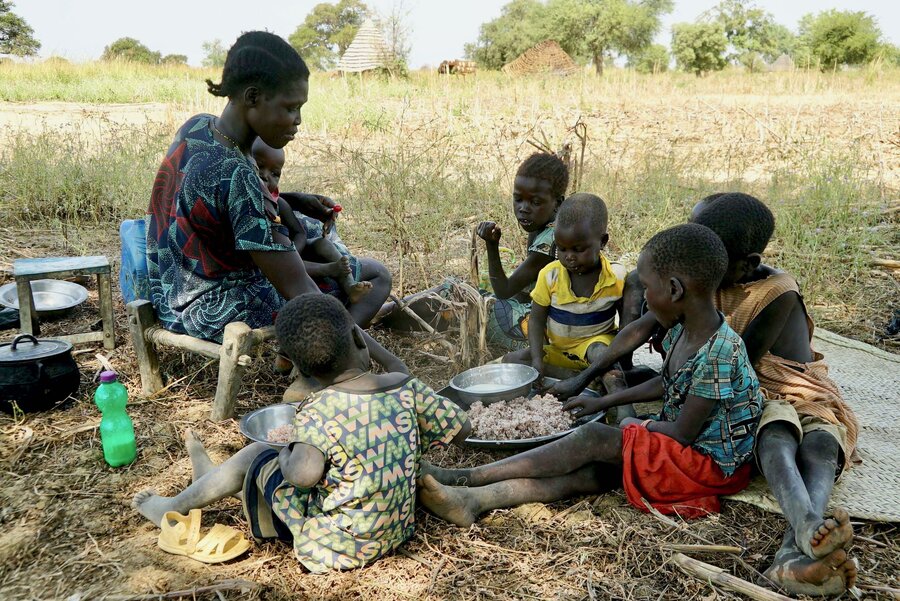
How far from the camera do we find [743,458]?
2381mm

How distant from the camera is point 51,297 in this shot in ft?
14.6

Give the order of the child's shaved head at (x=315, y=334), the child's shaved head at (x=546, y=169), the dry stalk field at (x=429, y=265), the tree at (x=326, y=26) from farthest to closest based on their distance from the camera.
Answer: the tree at (x=326, y=26)
the child's shaved head at (x=546, y=169)
the dry stalk field at (x=429, y=265)
the child's shaved head at (x=315, y=334)

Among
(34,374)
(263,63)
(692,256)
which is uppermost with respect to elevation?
(263,63)

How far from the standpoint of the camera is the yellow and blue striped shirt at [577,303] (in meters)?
3.26

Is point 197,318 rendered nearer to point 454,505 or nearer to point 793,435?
point 454,505

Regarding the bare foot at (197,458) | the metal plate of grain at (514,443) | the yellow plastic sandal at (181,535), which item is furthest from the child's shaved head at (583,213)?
the yellow plastic sandal at (181,535)

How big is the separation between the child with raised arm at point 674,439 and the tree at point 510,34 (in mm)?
37708

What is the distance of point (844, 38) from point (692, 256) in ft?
119

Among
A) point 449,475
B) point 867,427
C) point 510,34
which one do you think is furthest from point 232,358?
point 510,34

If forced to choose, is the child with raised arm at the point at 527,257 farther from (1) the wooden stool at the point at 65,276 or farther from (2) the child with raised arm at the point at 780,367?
(1) the wooden stool at the point at 65,276

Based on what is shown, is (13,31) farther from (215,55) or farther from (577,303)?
(577,303)

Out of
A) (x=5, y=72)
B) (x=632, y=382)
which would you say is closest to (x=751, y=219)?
(x=632, y=382)

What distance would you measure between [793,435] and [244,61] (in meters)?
2.47

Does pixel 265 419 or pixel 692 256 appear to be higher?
pixel 692 256
